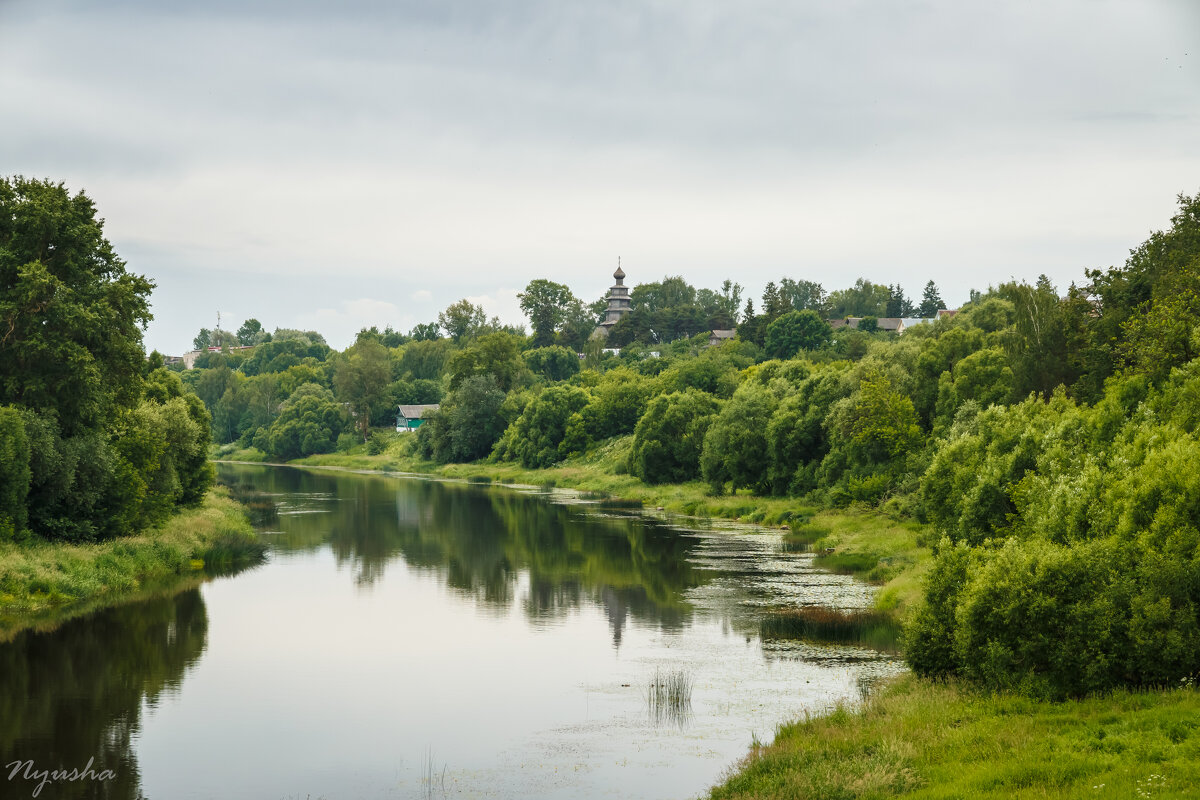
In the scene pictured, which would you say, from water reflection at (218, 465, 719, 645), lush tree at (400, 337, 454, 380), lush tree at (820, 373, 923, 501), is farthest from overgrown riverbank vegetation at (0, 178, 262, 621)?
lush tree at (400, 337, 454, 380)

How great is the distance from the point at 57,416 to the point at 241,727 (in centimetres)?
2010

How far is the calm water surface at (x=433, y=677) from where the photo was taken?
20406mm

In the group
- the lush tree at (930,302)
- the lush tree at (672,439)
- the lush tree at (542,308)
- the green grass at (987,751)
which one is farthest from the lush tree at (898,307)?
the green grass at (987,751)

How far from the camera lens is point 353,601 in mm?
38875

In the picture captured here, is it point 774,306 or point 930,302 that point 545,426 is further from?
point 930,302

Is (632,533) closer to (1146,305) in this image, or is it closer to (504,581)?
(504,581)

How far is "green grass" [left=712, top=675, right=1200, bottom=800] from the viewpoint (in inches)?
575

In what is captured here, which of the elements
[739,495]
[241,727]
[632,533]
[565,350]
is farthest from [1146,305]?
[565,350]

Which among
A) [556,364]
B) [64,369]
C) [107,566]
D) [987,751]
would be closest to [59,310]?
[64,369]

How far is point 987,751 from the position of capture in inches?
652
